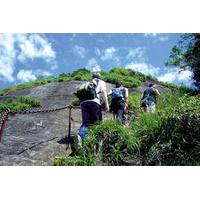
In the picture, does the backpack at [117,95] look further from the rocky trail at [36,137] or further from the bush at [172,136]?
the bush at [172,136]

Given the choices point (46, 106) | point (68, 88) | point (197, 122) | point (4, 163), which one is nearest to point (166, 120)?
point (197, 122)

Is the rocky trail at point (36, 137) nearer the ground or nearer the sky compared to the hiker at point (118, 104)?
nearer the ground

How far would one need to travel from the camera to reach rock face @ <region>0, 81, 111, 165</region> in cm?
993

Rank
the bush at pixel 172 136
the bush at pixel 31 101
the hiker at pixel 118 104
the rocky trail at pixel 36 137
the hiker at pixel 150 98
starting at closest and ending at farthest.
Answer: the bush at pixel 172 136
the rocky trail at pixel 36 137
the hiker at pixel 118 104
the hiker at pixel 150 98
the bush at pixel 31 101

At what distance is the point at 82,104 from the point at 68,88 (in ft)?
46.9

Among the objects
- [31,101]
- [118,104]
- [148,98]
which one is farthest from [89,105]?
[31,101]

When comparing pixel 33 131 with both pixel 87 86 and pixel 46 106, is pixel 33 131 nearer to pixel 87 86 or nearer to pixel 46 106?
pixel 87 86

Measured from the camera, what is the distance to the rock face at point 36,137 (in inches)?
391

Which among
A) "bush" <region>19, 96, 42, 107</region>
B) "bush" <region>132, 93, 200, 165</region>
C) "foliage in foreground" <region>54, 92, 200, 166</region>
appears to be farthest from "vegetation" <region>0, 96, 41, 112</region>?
"bush" <region>132, 93, 200, 165</region>

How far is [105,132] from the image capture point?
8.61 meters

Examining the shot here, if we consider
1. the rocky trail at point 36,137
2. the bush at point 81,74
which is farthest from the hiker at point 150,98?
→ the bush at point 81,74

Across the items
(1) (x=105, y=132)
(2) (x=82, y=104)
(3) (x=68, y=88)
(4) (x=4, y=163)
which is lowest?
(4) (x=4, y=163)

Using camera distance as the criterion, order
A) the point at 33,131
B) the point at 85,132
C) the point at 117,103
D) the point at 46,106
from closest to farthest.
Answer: the point at 85,132 → the point at 117,103 → the point at 33,131 → the point at 46,106
